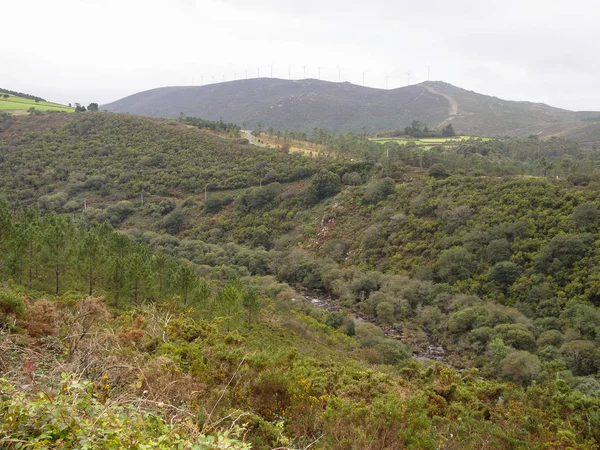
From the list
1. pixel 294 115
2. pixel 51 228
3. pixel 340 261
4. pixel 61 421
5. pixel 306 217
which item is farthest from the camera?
pixel 294 115

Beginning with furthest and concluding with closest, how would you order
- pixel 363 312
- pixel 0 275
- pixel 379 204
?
pixel 379 204 < pixel 363 312 < pixel 0 275

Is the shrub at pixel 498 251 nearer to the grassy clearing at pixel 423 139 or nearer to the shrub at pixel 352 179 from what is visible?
the shrub at pixel 352 179

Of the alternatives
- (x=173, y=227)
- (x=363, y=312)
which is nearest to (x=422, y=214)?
(x=363, y=312)

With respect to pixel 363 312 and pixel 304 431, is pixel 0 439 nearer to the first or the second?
pixel 304 431

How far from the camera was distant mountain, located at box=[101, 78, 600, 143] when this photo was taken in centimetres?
13250

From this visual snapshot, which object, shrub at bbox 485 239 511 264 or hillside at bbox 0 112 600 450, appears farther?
shrub at bbox 485 239 511 264

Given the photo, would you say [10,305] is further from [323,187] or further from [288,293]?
[323,187]

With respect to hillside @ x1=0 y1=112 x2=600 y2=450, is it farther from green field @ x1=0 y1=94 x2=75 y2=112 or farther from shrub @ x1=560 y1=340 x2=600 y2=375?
green field @ x1=0 y1=94 x2=75 y2=112

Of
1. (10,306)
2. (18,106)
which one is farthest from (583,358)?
(18,106)

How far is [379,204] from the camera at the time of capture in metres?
40.7

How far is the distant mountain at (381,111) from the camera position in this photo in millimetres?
132500

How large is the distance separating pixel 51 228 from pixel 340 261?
24.1 m

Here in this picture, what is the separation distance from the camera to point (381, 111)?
154250mm

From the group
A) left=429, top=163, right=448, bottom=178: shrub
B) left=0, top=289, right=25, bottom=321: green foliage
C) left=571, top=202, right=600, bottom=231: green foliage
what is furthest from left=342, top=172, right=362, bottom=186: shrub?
left=0, top=289, right=25, bottom=321: green foliage
